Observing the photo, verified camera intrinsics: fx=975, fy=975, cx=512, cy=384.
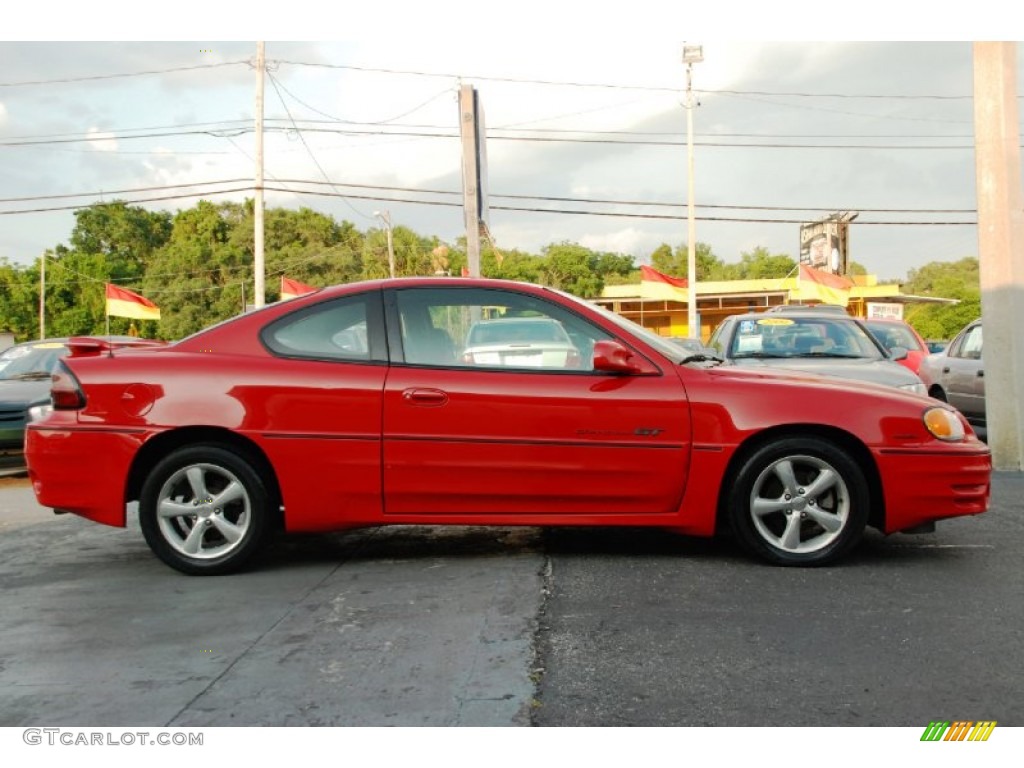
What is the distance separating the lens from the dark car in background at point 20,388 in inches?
424

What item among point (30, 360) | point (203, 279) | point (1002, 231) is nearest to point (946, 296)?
point (203, 279)

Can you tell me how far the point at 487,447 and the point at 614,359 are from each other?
77 cm

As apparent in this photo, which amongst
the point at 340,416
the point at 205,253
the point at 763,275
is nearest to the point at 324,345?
the point at 340,416

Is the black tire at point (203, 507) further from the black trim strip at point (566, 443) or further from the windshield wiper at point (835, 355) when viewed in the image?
the windshield wiper at point (835, 355)

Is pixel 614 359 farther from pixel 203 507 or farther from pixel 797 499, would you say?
pixel 203 507

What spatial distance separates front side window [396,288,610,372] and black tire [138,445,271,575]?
1051 millimetres

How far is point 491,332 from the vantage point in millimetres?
5031

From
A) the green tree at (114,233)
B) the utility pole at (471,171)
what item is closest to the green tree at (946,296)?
the utility pole at (471,171)

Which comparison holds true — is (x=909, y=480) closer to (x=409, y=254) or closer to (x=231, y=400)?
(x=231, y=400)

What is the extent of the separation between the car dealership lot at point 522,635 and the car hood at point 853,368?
8.76 feet

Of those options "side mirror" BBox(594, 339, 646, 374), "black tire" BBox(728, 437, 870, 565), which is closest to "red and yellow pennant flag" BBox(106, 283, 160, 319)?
"side mirror" BBox(594, 339, 646, 374)

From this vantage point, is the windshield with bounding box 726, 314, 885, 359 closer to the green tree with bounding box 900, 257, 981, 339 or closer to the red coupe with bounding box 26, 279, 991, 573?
the red coupe with bounding box 26, 279, 991, 573

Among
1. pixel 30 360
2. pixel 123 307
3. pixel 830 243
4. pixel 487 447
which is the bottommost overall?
pixel 487 447

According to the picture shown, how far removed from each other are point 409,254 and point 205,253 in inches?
610
